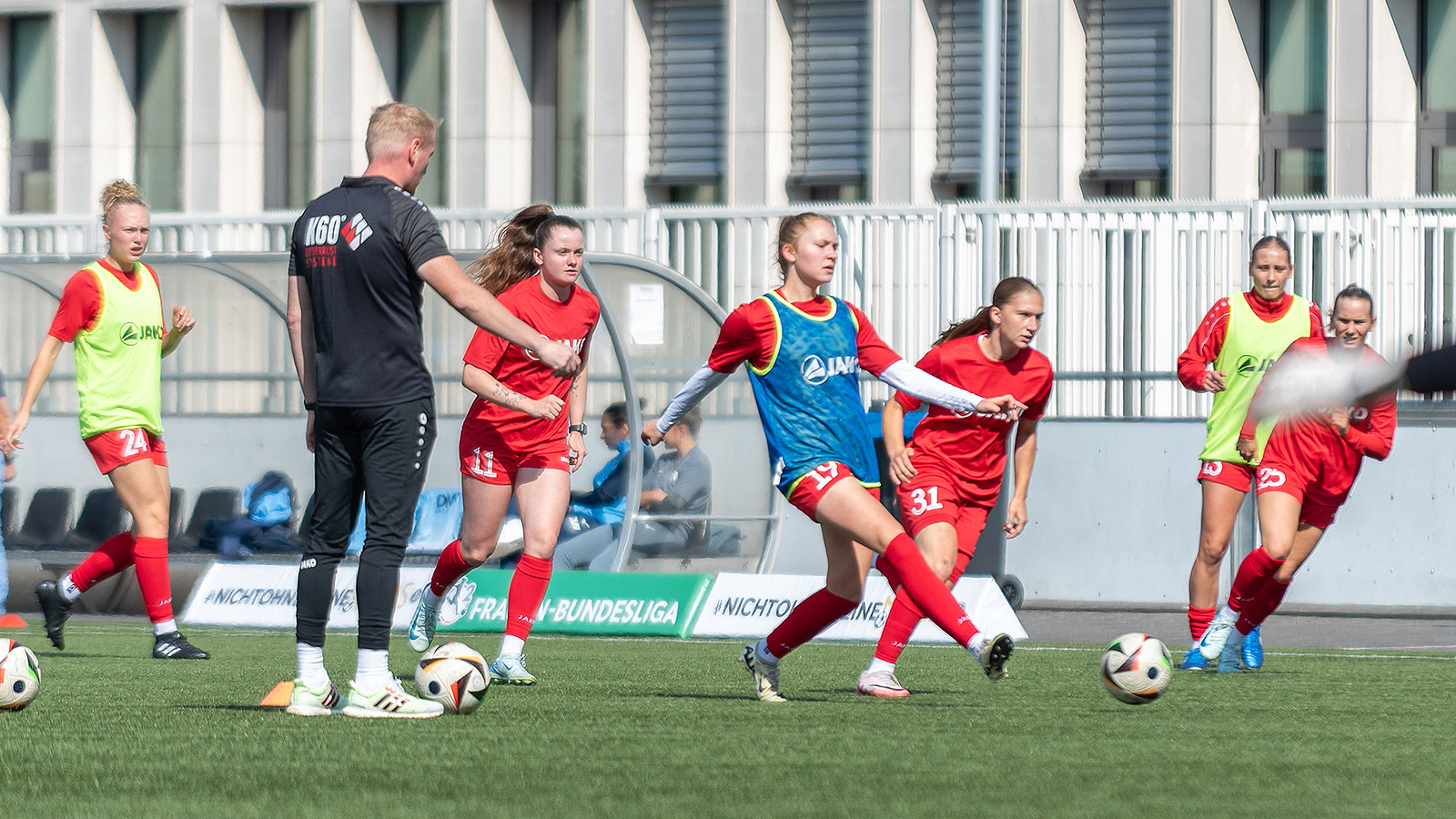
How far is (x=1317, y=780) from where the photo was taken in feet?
18.2

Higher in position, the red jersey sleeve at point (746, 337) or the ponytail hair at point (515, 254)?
the ponytail hair at point (515, 254)

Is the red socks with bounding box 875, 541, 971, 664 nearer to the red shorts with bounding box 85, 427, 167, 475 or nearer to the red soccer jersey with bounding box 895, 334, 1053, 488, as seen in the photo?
the red soccer jersey with bounding box 895, 334, 1053, 488

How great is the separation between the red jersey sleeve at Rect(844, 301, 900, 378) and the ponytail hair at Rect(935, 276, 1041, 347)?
849mm

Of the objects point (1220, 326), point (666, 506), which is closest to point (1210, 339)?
point (1220, 326)

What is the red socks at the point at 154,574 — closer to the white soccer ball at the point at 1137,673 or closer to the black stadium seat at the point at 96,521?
the white soccer ball at the point at 1137,673

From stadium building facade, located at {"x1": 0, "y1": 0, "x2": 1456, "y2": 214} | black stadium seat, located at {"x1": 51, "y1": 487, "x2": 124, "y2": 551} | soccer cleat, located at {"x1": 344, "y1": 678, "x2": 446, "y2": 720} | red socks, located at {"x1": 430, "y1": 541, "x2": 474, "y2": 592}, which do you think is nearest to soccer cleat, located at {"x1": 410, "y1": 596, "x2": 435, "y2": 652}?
red socks, located at {"x1": 430, "y1": 541, "x2": 474, "y2": 592}

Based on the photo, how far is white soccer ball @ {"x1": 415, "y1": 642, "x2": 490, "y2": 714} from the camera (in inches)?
277

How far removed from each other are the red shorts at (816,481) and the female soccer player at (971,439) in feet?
3.03

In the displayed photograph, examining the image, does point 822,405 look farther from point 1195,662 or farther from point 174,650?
point 174,650

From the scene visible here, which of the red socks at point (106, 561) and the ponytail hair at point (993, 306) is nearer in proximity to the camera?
the ponytail hair at point (993, 306)

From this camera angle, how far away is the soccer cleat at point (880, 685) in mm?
8227

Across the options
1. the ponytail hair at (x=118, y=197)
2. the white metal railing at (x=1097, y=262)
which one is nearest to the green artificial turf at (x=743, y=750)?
the ponytail hair at (x=118, y=197)

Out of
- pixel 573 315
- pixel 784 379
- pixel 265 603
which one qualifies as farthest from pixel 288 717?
pixel 265 603

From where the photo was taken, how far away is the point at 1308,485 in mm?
10102
